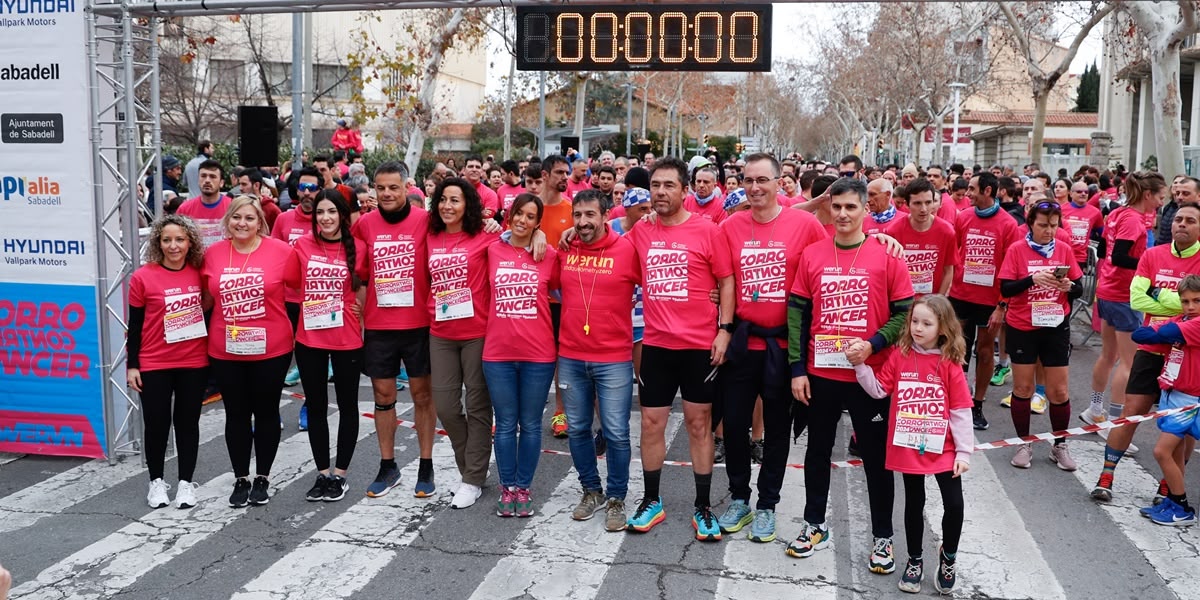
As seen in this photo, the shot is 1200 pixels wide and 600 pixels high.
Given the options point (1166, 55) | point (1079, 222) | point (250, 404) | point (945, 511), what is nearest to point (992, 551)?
point (945, 511)

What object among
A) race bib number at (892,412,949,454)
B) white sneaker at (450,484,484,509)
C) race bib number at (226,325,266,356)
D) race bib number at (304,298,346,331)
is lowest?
white sneaker at (450,484,484,509)

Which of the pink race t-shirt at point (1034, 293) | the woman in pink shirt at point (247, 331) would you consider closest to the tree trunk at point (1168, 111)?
the pink race t-shirt at point (1034, 293)

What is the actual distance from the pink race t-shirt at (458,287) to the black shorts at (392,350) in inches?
6.3

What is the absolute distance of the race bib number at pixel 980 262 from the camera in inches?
333

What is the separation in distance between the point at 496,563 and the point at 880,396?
2.21 metres

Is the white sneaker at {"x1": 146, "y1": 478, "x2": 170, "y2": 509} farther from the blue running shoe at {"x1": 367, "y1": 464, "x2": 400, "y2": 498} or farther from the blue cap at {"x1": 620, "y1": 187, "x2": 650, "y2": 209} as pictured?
the blue cap at {"x1": 620, "y1": 187, "x2": 650, "y2": 209}

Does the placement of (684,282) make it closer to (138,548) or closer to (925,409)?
(925,409)

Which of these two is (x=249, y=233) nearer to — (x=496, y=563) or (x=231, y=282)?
(x=231, y=282)

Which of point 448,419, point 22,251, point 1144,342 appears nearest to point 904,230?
point 1144,342

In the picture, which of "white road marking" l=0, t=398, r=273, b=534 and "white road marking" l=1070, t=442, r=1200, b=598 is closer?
"white road marking" l=1070, t=442, r=1200, b=598

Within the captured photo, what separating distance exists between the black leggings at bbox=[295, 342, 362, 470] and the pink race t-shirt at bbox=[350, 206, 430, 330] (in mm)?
289

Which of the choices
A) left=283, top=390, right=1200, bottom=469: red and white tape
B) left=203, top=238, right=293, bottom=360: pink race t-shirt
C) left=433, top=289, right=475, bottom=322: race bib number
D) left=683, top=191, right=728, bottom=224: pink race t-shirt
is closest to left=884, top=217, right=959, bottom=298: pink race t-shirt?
left=283, top=390, right=1200, bottom=469: red and white tape

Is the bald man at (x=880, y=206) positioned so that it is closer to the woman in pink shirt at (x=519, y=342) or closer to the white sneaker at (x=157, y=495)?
the woman in pink shirt at (x=519, y=342)

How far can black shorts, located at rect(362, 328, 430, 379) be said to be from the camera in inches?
264
